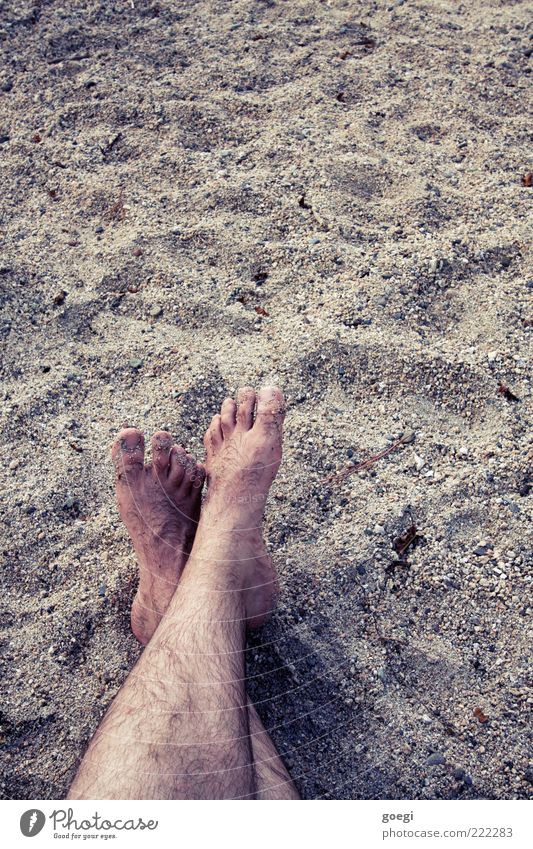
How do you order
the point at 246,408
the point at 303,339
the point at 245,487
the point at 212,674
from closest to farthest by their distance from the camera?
the point at 212,674, the point at 245,487, the point at 246,408, the point at 303,339

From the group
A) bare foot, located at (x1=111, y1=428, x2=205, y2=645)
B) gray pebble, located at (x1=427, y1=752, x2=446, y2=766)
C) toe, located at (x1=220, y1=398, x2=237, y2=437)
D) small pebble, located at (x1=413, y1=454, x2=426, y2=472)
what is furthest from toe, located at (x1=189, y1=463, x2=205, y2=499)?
gray pebble, located at (x1=427, y1=752, x2=446, y2=766)

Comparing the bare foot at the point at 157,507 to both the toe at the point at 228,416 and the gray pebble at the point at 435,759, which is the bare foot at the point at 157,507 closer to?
the toe at the point at 228,416

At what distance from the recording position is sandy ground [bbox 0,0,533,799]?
4.85 ft

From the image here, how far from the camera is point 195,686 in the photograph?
1.36 m

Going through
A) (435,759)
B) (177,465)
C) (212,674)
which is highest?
(177,465)


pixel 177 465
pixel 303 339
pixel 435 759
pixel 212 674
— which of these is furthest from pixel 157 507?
pixel 435 759

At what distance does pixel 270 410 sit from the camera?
67.0 inches

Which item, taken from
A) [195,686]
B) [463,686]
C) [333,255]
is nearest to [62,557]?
[195,686]

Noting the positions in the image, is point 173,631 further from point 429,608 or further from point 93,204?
point 93,204

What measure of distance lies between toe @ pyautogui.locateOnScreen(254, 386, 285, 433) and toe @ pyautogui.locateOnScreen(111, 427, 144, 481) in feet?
0.93

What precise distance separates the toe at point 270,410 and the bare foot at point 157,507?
189 mm

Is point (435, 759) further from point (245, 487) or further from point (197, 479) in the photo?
point (197, 479)

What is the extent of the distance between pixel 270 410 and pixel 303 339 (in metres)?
0.29
